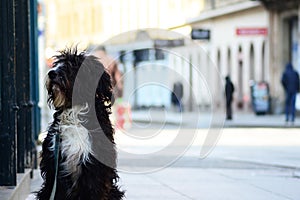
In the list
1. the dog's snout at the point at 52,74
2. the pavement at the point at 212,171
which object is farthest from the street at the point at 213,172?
the dog's snout at the point at 52,74

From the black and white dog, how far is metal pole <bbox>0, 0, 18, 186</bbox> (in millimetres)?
2494

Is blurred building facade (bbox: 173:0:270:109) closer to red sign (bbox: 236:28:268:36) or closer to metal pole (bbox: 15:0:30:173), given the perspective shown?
red sign (bbox: 236:28:268:36)

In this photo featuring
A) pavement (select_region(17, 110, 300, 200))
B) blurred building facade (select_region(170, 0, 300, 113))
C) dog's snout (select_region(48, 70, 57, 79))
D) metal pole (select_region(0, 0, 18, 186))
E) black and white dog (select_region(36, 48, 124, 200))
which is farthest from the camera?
blurred building facade (select_region(170, 0, 300, 113))

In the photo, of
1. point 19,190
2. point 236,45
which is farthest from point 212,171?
point 236,45

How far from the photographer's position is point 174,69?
26.6 m

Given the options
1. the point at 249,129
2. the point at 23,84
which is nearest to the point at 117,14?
the point at 249,129

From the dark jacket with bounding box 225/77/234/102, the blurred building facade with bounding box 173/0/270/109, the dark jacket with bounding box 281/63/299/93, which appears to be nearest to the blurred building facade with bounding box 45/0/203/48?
the blurred building facade with bounding box 173/0/270/109

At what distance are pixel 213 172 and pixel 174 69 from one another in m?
12.4

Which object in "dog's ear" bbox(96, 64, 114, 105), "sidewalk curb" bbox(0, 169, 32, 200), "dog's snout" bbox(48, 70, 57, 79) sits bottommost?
"sidewalk curb" bbox(0, 169, 32, 200)

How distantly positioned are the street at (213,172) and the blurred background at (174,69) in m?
0.07

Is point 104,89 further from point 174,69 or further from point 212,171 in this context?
point 174,69

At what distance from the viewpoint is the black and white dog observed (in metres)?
6.50

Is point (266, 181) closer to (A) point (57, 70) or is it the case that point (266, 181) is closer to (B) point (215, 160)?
(B) point (215, 160)

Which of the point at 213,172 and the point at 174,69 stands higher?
the point at 174,69
